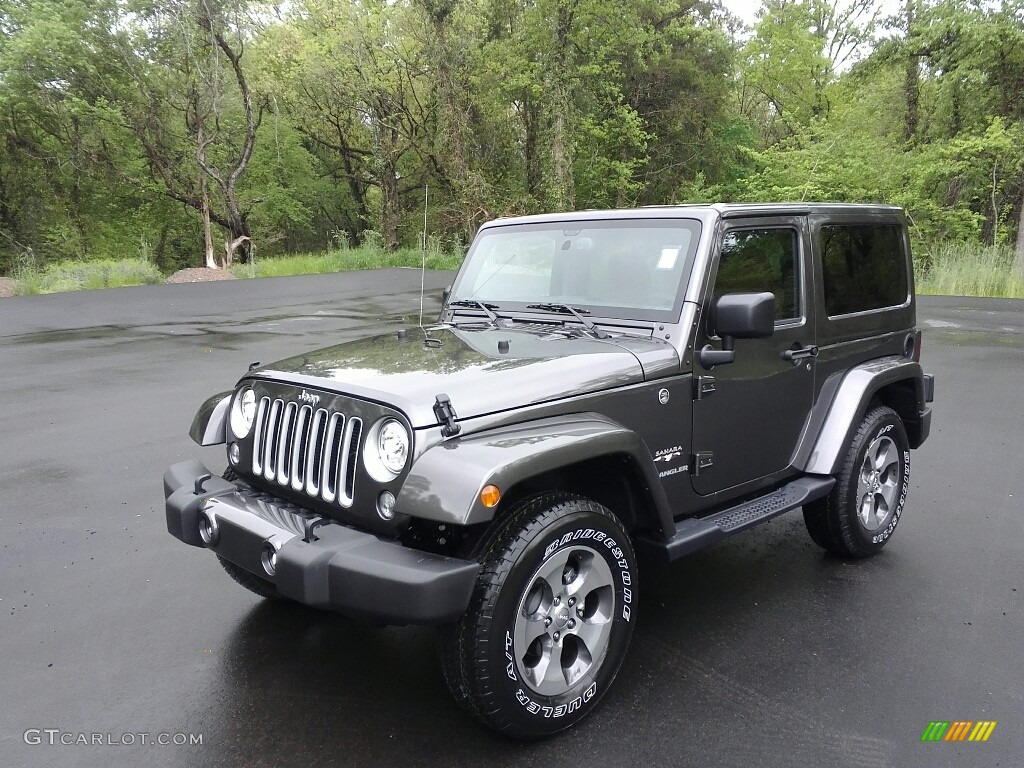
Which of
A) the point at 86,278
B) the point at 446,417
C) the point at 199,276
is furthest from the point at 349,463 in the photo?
the point at 199,276

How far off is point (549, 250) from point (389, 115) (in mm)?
31624

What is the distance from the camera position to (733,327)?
128 inches

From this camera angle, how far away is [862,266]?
14.3ft

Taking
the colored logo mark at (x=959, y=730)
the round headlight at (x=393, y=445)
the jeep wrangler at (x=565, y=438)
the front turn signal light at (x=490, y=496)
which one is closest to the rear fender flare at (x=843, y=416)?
the jeep wrangler at (x=565, y=438)

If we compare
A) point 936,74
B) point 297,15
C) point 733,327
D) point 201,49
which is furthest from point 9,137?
point 733,327

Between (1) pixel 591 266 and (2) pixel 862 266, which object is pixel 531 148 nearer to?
(2) pixel 862 266

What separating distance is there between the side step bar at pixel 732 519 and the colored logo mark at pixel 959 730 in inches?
40.1

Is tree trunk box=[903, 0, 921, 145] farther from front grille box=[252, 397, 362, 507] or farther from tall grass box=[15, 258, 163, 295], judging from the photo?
front grille box=[252, 397, 362, 507]

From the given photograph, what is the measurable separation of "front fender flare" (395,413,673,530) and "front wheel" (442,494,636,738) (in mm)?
216

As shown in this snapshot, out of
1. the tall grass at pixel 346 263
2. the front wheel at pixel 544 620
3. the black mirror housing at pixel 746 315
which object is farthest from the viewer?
the tall grass at pixel 346 263

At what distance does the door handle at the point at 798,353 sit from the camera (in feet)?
12.5

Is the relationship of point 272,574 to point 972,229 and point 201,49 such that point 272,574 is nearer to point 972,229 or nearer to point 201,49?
point 972,229

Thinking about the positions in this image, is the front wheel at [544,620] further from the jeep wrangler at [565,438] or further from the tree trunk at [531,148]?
the tree trunk at [531,148]

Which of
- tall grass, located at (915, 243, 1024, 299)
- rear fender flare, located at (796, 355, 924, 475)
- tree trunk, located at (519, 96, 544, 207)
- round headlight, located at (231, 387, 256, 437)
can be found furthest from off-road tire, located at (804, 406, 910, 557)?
tree trunk, located at (519, 96, 544, 207)
